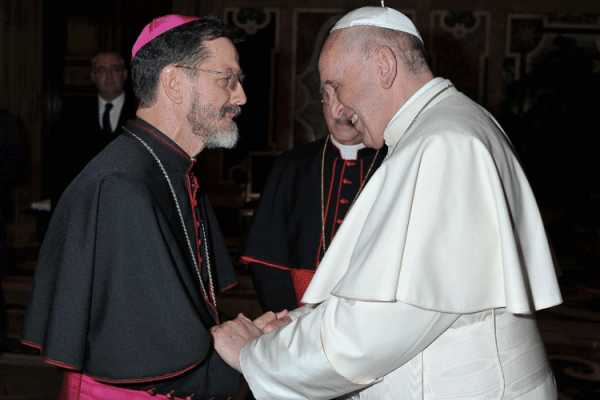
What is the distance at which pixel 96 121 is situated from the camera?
526 centimetres

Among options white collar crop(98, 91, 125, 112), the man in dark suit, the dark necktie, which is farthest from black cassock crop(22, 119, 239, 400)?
white collar crop(98, 91, 125, 112)

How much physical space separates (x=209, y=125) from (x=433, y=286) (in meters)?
0.91

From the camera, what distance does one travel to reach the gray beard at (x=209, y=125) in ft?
6.47

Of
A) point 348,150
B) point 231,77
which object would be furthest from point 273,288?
point 231,77

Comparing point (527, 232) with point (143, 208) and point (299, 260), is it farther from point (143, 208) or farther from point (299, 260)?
point (299, 260)

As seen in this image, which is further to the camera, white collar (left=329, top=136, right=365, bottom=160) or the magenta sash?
white collar (left=329, top=136, right=365, bottom=160)

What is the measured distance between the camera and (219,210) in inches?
355

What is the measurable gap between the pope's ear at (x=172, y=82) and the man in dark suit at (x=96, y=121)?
3371 mm

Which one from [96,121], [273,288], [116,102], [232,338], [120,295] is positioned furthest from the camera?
[116,102]

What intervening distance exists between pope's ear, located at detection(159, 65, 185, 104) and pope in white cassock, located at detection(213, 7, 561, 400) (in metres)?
0.46

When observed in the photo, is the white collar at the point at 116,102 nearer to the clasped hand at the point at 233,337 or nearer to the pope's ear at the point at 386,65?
the clasped hand at the point at 233,337

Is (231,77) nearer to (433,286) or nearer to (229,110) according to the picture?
(229,110)

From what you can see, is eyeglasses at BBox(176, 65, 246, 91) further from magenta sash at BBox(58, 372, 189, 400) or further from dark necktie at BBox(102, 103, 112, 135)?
dark necktie at BBox(102, 103, 112, 135)

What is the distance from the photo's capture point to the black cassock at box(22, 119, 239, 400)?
5.38 ft
